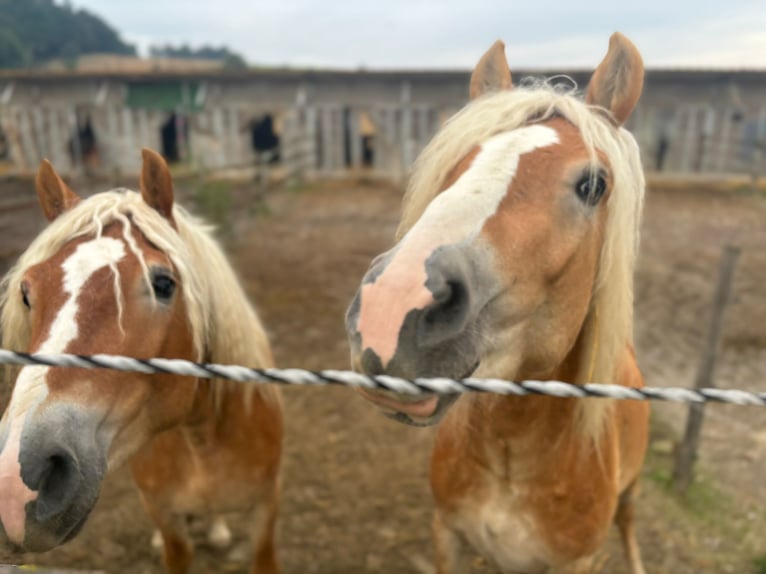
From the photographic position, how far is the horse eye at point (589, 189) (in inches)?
56.4

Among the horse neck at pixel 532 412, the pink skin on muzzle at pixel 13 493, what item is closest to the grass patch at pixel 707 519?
the horse neck at pixel 532 412

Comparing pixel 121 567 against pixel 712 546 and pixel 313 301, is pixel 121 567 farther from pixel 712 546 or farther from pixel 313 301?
pixel 313 301

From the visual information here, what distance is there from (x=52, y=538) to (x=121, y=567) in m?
2.31

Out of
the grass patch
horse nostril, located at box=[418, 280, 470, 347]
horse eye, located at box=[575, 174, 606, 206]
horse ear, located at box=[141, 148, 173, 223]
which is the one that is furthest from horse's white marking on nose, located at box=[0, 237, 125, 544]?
the grass patch

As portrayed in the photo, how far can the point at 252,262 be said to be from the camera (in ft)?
30.4

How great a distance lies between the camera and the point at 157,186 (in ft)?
6.52

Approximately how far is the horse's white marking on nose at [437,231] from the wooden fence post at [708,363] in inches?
133

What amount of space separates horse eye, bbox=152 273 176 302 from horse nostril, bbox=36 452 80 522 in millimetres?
606

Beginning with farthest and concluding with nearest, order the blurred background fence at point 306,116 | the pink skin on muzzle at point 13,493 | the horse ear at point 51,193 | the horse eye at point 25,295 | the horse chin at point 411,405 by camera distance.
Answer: the blurred background fence at point 306,116 < the horse ear at point 51,193 < the horse eye at point 25,295 < the pink skin on muzzle at point 13,493 < the horse chin at point 411,405

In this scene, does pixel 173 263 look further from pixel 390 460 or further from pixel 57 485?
pixel 390 460

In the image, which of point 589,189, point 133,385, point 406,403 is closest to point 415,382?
point 406,403

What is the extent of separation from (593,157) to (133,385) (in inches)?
62.6

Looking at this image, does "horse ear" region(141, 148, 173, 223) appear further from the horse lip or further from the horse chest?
the horse chest

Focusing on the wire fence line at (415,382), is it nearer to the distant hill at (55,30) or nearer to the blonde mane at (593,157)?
the blonde mane at (593,157)
